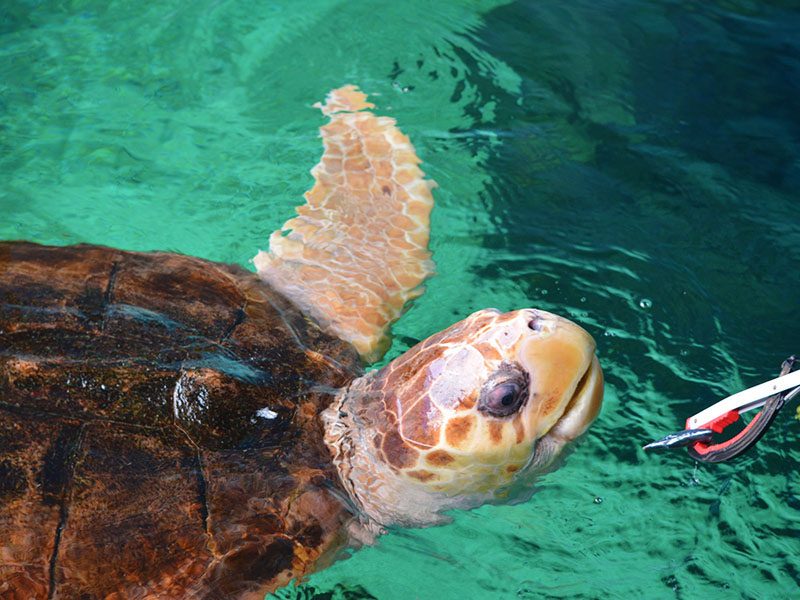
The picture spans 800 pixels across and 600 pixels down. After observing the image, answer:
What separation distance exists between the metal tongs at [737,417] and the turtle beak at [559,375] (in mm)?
327

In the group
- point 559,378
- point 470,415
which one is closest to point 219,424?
point 470,415

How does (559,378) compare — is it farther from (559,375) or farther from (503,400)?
(503,400)

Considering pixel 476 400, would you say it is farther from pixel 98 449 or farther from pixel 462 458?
pixel 98 449

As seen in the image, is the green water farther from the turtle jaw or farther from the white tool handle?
the white tool handle

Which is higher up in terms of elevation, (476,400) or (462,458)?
(476,400)

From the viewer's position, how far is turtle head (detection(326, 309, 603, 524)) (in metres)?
2.56

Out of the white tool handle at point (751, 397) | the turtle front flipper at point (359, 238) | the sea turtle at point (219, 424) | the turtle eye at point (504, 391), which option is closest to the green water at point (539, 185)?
the turtle front flipper at point (359, 238)

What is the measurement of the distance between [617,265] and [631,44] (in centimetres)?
244

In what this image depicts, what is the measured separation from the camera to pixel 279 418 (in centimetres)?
267

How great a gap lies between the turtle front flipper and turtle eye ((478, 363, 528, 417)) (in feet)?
3.11

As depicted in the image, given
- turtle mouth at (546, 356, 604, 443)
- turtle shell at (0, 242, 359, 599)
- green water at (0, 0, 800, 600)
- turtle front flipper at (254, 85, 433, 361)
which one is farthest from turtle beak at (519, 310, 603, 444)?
turtle front flipper at (254, 85, 433, 361)

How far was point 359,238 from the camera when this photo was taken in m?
3.95

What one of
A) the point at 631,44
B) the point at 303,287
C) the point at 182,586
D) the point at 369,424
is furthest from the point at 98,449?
the point at 631,44

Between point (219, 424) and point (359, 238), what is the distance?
1642mm
